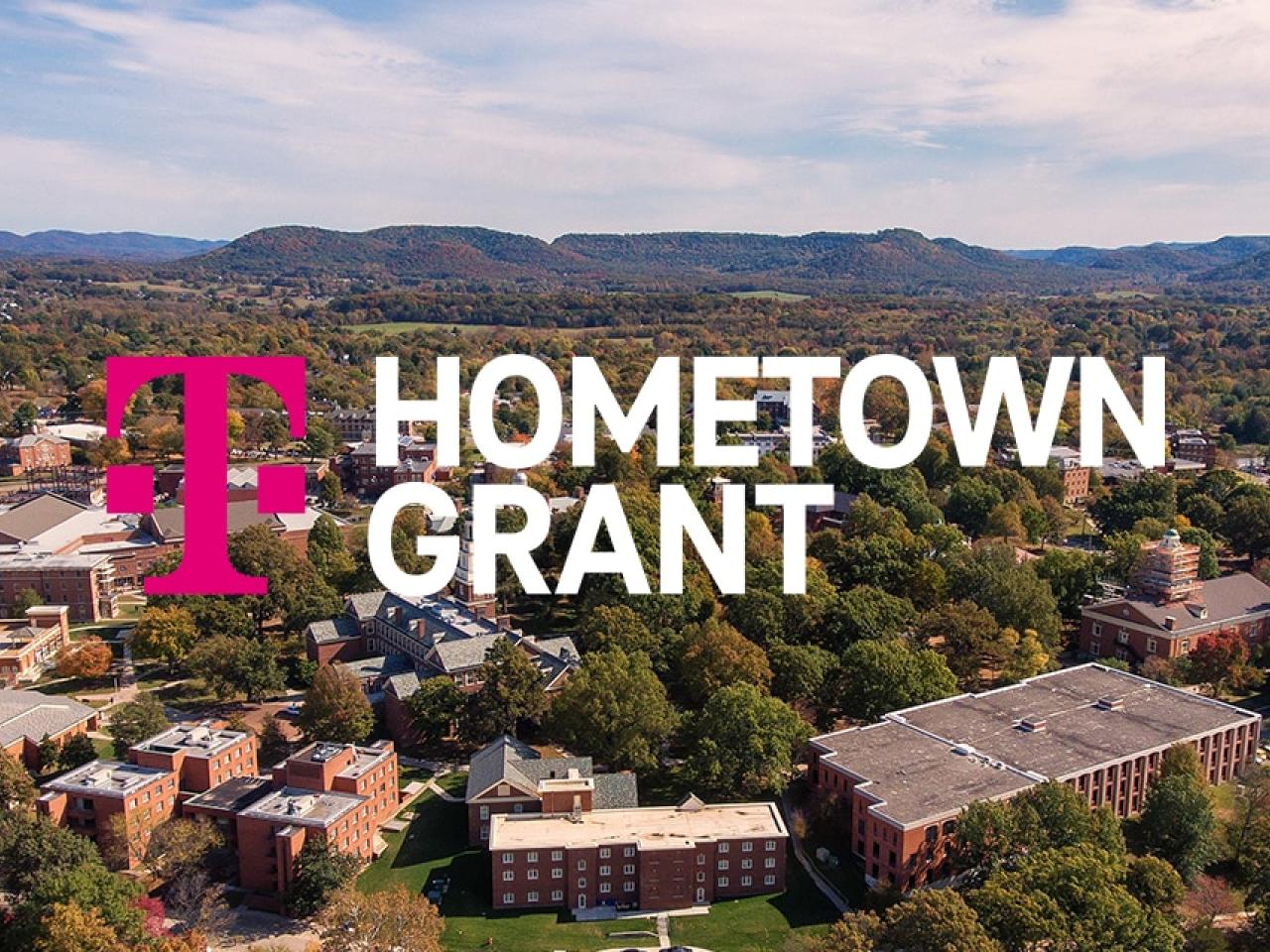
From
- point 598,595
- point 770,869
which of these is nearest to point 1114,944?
point 770,869

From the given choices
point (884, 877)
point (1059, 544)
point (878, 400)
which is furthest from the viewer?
point (878, 400)

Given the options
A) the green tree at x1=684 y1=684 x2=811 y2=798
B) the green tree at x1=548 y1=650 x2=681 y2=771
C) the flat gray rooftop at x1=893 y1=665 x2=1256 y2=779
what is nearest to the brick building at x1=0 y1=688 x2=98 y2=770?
the green tree at x1=548 y1=650 x2=681 y2=771

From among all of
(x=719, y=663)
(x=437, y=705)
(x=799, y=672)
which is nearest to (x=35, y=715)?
(x=437, y=705)

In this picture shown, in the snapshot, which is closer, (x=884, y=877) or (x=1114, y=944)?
(x=1114, y=944)

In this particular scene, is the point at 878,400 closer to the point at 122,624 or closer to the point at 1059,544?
the point at 1059,544

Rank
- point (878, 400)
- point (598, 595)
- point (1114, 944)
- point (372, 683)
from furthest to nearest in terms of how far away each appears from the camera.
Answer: point (878, 400), point (598, 595), point (372, 683), point (1114, 944)

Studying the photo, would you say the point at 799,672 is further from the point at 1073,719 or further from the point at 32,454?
the point at 32,454

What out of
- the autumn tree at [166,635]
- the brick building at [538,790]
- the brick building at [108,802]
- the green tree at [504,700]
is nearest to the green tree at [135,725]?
the brick building at [108,802]
